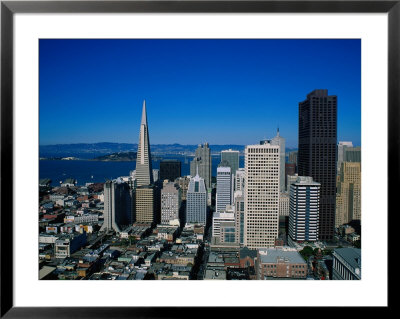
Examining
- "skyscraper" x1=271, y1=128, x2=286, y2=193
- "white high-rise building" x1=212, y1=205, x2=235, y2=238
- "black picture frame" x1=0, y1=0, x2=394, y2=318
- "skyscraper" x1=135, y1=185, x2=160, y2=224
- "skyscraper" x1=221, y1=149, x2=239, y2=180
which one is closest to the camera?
"black picture frame" x1=0, y1=0, x2=394, y2=318

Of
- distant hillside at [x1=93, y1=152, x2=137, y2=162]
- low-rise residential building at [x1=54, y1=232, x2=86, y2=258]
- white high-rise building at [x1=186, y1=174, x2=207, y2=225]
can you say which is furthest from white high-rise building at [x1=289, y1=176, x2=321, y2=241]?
low-rise residential building at [x1=54, y1=232, x2=86, y2=258]

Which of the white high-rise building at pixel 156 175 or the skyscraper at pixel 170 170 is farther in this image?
the white high-rise building at pixel 156 175

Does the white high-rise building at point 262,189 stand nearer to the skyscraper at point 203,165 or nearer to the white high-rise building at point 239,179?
the white high-rise building at point 239,179

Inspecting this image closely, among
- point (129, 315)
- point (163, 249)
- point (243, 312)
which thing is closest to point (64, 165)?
point (163, 249)

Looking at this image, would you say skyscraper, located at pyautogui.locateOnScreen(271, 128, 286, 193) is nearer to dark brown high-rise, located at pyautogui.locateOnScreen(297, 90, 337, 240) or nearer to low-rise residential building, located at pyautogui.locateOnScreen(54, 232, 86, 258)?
dark brown high-rise, located at pyautogui.locateOnScreen(297, 90, 337, 240)

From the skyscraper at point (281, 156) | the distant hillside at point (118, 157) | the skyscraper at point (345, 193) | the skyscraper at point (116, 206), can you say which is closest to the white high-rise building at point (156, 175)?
the skyscraper at point (116, 206)

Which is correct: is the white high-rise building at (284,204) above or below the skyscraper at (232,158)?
below
